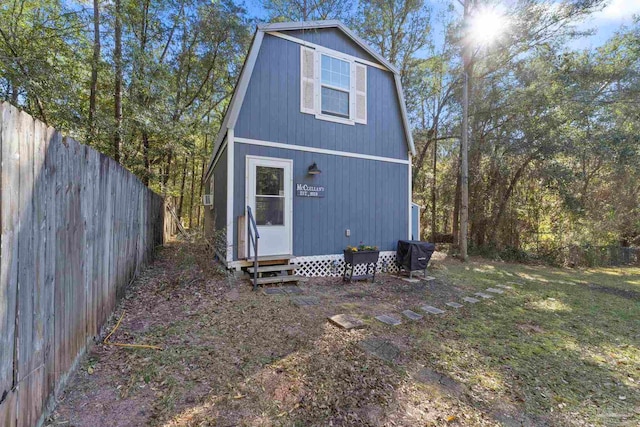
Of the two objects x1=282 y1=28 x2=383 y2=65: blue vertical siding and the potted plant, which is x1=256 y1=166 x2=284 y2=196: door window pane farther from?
x1=282 y1=28 x2=383 y2=65: blue vertical siding

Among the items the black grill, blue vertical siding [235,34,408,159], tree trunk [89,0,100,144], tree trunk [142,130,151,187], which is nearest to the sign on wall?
blue vertical siding [235,34,408,159]

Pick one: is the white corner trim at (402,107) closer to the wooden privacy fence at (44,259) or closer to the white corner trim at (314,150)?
the white corner trim at (314,150)

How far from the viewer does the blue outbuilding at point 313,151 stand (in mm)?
5477

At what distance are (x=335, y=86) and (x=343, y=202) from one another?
8.52 feet

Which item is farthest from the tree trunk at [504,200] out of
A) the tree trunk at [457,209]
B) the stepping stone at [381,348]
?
the stepping stone at [381,348]

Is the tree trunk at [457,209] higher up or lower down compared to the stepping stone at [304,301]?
higher up

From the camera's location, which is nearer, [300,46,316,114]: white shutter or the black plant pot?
the black plant pot

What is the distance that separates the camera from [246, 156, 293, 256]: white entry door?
5.57 metres

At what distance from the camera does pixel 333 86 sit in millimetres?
6383

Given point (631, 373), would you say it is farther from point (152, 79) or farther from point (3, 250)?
point (152, 79)

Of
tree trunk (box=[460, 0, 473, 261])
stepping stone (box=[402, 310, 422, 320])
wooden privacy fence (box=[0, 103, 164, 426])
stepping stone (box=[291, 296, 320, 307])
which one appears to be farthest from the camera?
tree trunk (box=[460, 0, 473, 261])

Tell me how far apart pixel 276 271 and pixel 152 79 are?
7104 mm

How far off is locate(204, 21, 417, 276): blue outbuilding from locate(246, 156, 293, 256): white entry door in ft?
0.07

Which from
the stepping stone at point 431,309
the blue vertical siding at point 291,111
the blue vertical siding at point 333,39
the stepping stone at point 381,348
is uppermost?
the blue vertical siding at point 333,39
